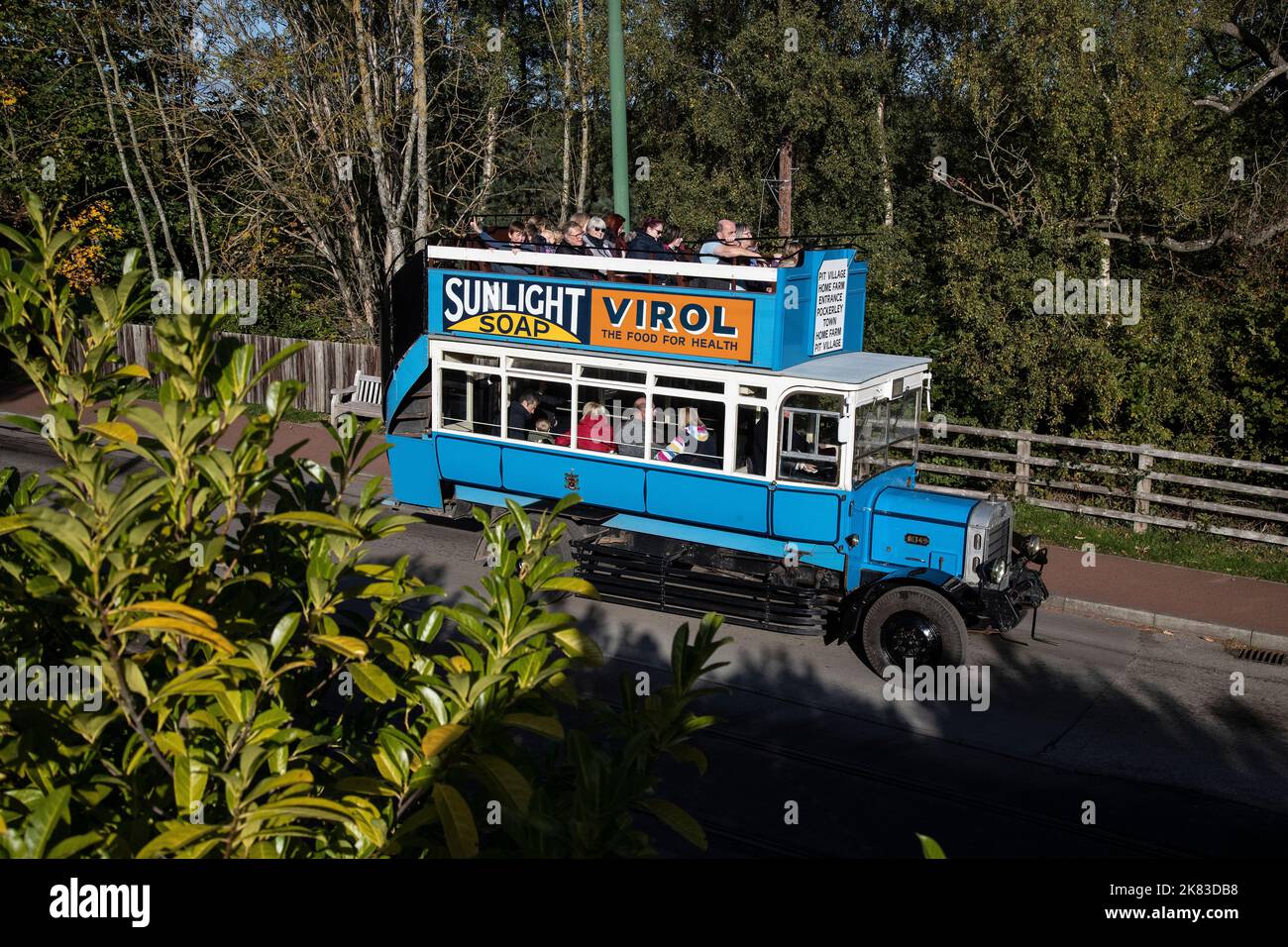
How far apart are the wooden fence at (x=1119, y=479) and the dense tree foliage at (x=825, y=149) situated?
1.57 ft

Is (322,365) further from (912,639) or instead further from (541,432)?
(912,639)

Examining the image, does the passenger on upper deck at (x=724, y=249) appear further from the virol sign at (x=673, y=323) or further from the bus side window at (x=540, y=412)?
the bus side window at (x=540, y=412)

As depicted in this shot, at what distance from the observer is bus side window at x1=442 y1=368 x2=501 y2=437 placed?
1318 cm

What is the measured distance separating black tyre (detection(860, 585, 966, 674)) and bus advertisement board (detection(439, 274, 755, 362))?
8.82 ft

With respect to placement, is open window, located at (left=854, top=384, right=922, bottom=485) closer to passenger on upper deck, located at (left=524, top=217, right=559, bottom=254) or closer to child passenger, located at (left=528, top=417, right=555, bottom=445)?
child passenger, located at (left=528, top=417, right=555, bottom=445)

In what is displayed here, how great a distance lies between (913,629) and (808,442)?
2060mm

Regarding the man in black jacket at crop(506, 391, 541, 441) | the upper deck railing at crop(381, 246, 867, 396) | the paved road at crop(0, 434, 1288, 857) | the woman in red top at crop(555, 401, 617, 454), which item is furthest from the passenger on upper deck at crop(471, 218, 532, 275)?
the paved road at crop(0, 434, 1288, 857)

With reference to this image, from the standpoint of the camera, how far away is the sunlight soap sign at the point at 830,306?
11930 mm

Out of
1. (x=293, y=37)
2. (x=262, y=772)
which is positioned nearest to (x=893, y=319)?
(x=293, y=37)

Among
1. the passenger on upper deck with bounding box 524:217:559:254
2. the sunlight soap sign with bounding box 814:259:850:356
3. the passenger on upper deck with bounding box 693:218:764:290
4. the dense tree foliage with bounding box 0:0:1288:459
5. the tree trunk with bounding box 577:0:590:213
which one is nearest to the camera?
the sunlight soap sign with bounding box 814:259:850:356

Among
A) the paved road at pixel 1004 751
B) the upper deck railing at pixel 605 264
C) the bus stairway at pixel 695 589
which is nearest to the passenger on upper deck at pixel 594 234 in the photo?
the upper deck railing at pixel 605 264

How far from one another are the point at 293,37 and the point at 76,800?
2305cm

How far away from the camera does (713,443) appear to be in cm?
1198
